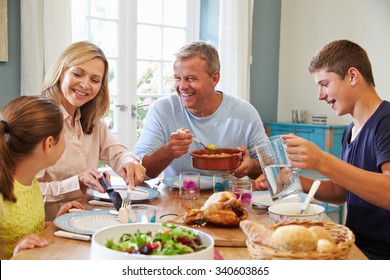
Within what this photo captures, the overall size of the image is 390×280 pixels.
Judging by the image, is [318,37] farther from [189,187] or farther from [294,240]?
[294,240]

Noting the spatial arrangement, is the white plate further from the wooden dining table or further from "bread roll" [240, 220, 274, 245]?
"bread roll" [240, 220, 274, 245]

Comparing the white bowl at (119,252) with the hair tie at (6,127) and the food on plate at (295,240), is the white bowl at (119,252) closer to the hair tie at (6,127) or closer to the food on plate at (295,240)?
the food on plate at (295,240)

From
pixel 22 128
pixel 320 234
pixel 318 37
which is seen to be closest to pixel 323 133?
pixel 318 37

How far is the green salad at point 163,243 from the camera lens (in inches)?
34.2

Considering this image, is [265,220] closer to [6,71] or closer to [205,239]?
[205,239]

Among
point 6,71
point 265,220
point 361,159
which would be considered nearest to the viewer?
point 265,220

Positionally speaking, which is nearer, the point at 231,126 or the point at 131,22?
the point at 231,126

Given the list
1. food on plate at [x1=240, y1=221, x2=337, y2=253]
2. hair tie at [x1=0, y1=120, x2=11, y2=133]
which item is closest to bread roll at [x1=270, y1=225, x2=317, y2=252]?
food on plate at [x1=240, y1=221, x2=337, y2=253]

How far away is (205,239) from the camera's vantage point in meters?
0.95

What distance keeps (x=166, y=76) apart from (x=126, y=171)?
2529 millimetres

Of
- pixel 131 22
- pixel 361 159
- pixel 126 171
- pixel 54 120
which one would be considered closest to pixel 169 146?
pixel 126 171

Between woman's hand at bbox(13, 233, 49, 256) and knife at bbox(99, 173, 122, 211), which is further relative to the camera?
knife at bbox(99, 173, 122, 211)

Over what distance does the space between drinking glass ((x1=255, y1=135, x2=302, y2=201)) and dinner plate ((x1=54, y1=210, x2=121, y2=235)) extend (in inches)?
19.0

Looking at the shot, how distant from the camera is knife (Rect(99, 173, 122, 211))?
5.22 feet
